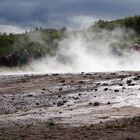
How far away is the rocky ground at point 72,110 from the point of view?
16.1 meters

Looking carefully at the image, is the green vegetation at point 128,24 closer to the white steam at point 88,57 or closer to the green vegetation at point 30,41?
the green vegetation at point 30,41

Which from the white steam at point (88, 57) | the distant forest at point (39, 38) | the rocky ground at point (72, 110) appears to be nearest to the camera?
the rocky ground at point (72, 110)

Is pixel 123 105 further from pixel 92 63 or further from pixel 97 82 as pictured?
pixel 92 63

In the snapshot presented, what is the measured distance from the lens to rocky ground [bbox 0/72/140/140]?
16.1 metres

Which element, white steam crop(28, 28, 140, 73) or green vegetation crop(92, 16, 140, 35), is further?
green vegetation crop(92, 16, 140, 35)

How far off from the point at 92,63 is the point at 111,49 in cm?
785

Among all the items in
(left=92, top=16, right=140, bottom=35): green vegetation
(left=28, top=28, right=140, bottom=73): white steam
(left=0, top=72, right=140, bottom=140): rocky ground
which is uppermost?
(left=92, top=16, right=140, bottom=35): green vegetation

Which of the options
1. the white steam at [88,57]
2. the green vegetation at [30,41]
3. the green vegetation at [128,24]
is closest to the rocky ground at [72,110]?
the white steam at [88,57]

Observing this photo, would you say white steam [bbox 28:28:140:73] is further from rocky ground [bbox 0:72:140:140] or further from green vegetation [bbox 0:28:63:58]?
rocky ground [bbox 0:72:140:140]

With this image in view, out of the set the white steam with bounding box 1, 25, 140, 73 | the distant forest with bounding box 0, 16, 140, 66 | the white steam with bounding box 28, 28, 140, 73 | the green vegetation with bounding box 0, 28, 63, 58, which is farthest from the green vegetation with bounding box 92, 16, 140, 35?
the white steam with bounding box 28, 28, 140, 73

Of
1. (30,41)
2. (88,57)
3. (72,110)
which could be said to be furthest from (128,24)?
(72,110)

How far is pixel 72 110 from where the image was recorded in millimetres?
20875

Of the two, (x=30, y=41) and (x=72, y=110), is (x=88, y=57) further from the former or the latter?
(x=72, y=110)

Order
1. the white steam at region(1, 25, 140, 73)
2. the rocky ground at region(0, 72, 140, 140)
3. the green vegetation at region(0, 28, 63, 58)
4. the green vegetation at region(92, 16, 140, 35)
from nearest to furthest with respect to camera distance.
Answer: the rocky ground at region(0, 72, 140, 140) → the white steam at region(1, 25, 140, 73) → the green vegetation at region(0, 28, 63, 58) → the green vegetation at region(92, 16, 140, 35)
